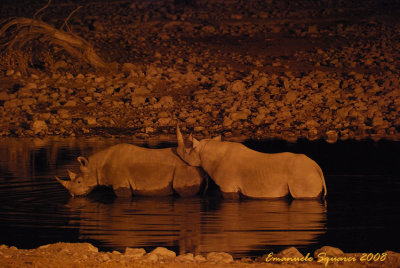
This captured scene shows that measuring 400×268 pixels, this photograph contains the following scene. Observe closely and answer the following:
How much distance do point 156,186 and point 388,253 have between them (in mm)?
4642

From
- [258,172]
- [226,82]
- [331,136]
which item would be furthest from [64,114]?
[258,172]

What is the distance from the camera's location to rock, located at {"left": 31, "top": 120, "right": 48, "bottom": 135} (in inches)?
699

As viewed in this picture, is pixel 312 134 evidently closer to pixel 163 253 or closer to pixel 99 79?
pixel 99 79

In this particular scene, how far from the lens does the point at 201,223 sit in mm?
9344

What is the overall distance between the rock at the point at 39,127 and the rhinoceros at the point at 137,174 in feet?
21.4

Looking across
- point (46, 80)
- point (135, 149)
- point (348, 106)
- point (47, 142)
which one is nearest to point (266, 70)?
point (348, 106)

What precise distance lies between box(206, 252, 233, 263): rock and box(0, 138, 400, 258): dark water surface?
395 millimetres

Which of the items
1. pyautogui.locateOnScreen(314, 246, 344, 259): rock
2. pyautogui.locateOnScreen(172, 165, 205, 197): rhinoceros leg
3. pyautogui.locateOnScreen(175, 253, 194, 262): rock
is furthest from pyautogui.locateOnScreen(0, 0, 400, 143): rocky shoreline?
pyautogui.locateOnScreen(175, 253, 194, 262): rock

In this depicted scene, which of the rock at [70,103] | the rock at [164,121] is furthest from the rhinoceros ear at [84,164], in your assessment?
the rock at [70,103]

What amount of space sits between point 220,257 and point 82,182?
15.1ft

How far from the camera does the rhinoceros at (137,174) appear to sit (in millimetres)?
11211

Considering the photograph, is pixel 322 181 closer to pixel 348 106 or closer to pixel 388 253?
pixel 388 253

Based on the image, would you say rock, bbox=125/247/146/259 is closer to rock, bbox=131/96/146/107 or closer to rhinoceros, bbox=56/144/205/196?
rhinoceros, bbox=56/144/205/196

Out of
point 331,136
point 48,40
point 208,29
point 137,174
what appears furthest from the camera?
point 208,29
